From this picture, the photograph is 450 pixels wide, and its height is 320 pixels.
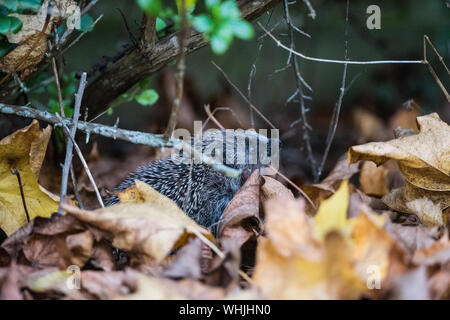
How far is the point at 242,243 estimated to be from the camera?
2.34 m

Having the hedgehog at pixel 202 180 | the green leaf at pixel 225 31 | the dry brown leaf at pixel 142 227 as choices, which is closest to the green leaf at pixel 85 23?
the hedgehog at pixel 202 180

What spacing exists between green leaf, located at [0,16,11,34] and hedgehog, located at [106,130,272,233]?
1.12 metres

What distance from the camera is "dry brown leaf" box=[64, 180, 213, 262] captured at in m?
1.95

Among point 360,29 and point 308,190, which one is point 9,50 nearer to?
point 308,190

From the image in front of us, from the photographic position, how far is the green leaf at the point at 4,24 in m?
2.35

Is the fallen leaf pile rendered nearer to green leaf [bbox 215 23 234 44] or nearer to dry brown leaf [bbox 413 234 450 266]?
dry brown leaf [bbox 413 234 450 266]

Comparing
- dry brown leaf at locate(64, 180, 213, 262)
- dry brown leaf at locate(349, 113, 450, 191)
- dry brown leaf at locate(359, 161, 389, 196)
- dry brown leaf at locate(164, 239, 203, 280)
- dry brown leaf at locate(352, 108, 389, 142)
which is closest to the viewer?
dry brown leaf at locate(164, 239, 203, 280)

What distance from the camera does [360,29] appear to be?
17.4 ft

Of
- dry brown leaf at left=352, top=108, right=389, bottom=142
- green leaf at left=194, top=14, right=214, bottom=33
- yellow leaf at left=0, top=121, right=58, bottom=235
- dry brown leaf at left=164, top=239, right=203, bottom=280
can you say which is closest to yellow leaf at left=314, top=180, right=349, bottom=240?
dry brown leaf at left=164, top=239, right=203, bottom=280

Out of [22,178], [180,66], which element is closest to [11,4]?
[22,178]

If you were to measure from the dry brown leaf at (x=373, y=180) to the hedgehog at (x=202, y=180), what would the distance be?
0.69 metres

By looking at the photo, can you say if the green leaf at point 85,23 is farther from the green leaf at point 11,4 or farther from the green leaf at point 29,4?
the green leaf at point 11,4

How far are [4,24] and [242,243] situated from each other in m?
1.41
